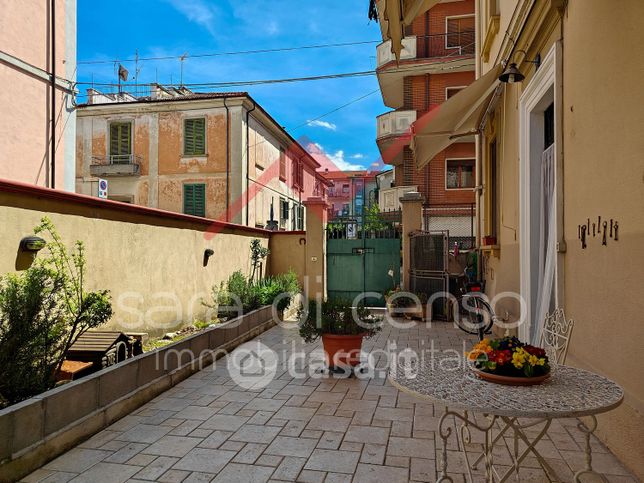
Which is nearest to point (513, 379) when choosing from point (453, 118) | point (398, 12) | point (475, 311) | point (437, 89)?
point (398, 12)

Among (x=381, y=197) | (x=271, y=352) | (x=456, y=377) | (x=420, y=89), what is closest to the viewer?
→ (x=456, y=377)

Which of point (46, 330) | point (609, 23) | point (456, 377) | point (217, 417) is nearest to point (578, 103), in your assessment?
point (609, 23)

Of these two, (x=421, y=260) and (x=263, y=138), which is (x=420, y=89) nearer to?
(x=263, y=138)

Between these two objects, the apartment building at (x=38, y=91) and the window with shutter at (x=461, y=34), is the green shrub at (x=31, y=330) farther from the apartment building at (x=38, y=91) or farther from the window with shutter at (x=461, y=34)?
the window with shutter at (x=461, y=34)

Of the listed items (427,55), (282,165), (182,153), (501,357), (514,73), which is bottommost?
(501,357)

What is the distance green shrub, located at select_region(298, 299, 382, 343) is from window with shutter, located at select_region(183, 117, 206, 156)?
12607 millimetres

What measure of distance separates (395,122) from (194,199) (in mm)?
8247

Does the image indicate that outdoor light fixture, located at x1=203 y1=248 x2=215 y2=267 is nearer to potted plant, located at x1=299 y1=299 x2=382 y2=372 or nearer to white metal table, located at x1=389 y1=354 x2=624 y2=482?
potted plant, located at x1=299 y1=299 x2=382 y2=372

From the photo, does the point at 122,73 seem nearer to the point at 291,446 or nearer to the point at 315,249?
the point at 315,249

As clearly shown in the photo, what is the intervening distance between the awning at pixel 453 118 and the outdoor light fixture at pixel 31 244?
16.8 feet

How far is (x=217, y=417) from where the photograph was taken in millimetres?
3836

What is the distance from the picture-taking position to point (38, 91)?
29.8 ft

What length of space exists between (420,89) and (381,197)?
15.3 ft

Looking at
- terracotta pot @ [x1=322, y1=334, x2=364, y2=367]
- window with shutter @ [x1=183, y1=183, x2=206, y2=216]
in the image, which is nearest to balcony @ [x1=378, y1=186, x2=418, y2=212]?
window with shutter @ [x1=183, y1=183, x2=206, y2=216]
